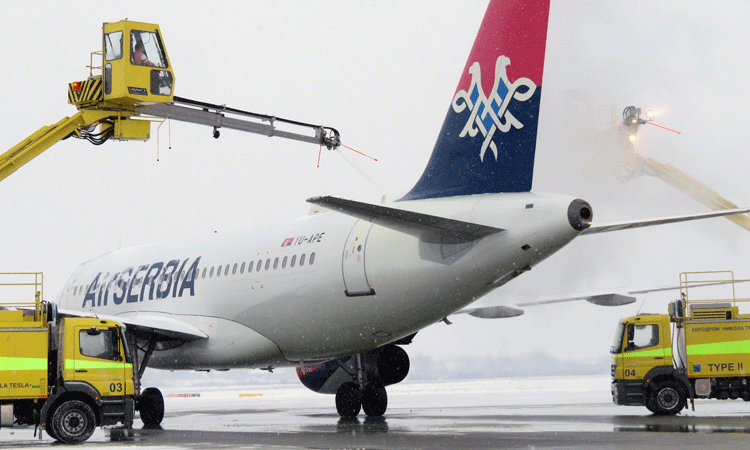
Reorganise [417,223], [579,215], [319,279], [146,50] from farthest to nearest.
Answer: [146,50] → [319,279] → [417,223] → [579,215]

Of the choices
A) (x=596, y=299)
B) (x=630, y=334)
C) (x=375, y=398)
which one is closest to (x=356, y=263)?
(x=375, y=398)

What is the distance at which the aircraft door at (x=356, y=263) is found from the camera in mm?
16516

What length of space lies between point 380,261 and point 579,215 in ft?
13.2

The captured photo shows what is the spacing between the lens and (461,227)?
14266mm

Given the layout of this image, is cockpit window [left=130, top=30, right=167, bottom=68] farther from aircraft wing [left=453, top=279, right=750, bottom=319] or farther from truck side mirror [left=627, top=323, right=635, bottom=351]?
truck side mirror [left=627, top=323, right=635, bottom=351]

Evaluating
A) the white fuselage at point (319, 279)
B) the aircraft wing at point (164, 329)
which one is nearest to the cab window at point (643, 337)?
the white fuselage at point (319, 279)

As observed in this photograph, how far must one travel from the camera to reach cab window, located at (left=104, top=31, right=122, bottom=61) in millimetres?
19153

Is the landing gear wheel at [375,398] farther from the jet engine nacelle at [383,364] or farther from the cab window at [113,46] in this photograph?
the cab window at [113,46]

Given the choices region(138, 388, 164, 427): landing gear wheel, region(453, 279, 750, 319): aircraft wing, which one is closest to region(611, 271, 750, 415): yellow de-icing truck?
region(453, 279, 750, 319): aircraft wing

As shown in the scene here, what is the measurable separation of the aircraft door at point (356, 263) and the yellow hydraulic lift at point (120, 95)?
557 cm

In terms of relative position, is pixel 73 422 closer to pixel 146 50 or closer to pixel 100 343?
pixel 100 343

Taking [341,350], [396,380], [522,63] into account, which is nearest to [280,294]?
[341,350]

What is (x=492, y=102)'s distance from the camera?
49.6ft

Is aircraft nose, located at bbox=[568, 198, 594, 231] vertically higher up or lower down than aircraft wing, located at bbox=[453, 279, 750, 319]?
higher up
